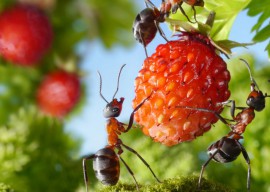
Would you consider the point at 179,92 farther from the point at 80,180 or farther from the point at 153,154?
the point at 80,180

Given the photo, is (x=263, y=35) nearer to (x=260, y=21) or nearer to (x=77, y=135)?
(x=260, y=21)

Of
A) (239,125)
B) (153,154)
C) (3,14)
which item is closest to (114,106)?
(239,125)

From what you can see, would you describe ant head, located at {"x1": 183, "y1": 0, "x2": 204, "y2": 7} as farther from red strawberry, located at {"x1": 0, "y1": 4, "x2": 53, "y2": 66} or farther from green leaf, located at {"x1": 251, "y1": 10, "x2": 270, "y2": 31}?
red strawberry, located at {"x1": 0, "y1": 4, "x2": 53, "y2": 66}

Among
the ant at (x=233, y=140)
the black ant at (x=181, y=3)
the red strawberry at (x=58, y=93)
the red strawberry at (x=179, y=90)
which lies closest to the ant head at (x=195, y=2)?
the black ant at (x=181, y=3)

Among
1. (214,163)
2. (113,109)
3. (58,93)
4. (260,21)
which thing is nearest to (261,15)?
(260,21)

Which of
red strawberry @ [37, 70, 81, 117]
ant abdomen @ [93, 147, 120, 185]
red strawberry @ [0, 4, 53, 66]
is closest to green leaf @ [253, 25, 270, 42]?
ant abdomen @ [93, 147, 120, 185]

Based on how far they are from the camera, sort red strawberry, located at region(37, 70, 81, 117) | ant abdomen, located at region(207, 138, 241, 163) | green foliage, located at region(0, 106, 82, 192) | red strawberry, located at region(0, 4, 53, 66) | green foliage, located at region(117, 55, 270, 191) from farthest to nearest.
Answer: red strawberry, located at region(37, 70, 81, 117)
red strawberry, located at region(0, 4, 53, 66)
green foliage, located at region(0, 106, 82, 192)
green foliage, located at region(117, 55, 270, 191)
ant abdomen, located at region(207, 138, 241, 163)
